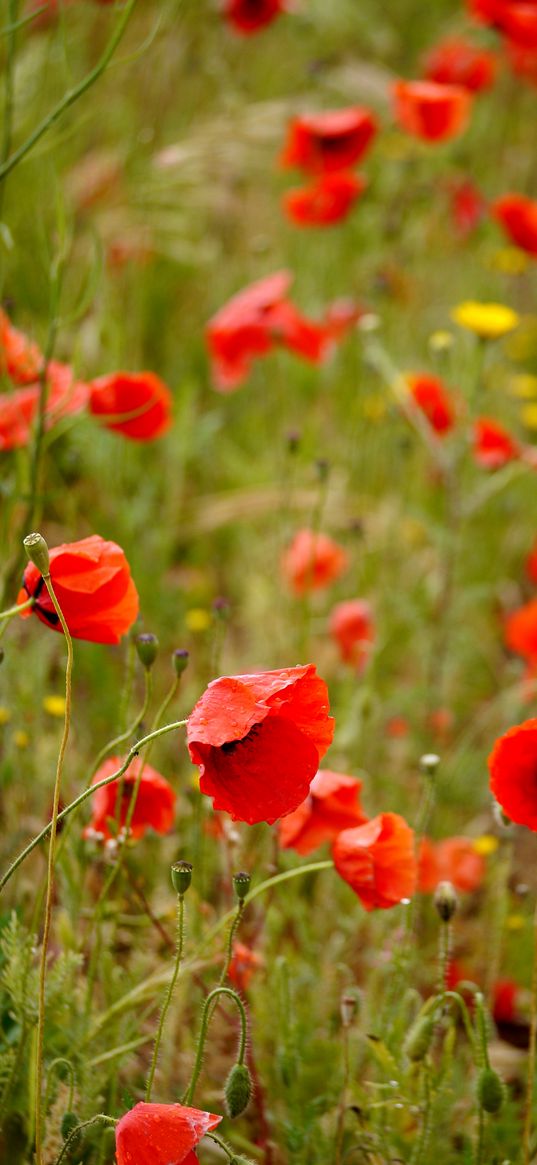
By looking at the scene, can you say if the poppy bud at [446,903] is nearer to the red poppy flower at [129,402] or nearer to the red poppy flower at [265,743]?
the red poppy flower at [265,743]

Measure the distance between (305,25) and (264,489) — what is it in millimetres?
1193

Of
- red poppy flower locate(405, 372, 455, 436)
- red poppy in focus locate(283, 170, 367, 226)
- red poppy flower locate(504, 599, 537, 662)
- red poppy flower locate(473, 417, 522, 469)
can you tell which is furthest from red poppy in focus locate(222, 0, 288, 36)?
red poppy flower locate(504, 599, 537, 662)

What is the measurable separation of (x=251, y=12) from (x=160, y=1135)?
7.16 feet

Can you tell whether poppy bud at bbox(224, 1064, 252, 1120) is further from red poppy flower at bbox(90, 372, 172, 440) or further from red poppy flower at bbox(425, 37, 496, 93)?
red poppy flower at bbox(425, 37, 496, 93)

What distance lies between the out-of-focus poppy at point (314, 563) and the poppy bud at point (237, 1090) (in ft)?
3.58

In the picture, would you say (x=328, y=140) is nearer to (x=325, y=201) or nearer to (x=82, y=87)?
(x=325, y=201)

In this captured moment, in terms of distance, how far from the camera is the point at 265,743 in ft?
2.77

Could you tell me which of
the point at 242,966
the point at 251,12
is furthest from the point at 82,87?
the point at 251,12

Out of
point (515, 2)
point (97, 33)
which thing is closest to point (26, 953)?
point (515, 2)

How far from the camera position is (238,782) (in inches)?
32.7

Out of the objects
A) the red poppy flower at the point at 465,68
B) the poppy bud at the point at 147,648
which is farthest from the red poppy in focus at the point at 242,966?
the red poppy flower at the point at 465,68

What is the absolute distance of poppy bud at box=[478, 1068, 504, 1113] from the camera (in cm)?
93

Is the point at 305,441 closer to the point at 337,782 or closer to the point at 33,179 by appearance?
the point at 33,179

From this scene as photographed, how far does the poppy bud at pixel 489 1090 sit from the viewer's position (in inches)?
36.7
